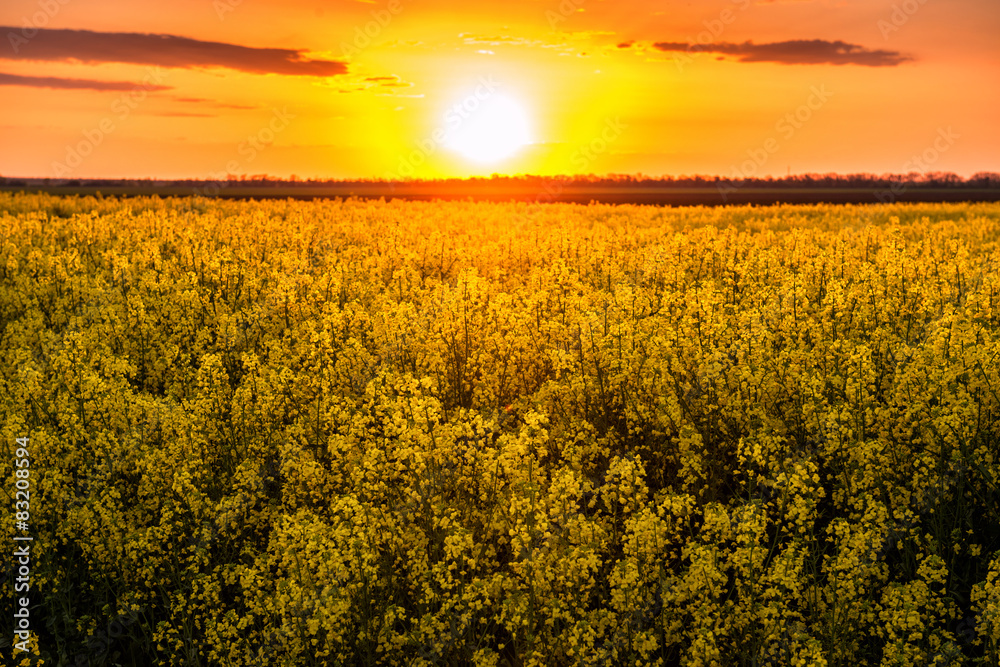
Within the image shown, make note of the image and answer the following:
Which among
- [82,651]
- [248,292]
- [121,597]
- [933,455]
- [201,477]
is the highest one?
[248,292]

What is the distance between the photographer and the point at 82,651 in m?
6.19

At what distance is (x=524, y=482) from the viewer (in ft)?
19.4

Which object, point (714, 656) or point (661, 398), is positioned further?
point (661, 398)

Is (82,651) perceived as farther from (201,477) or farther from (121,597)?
(201,477)

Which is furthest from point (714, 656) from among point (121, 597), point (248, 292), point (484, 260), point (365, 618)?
point (484, 260)

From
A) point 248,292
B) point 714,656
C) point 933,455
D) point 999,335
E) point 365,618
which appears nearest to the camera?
point 714,656

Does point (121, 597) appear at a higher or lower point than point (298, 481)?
lower

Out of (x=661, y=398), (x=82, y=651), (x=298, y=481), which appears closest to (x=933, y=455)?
(x=661, y=398)

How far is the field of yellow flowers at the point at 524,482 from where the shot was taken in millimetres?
5098

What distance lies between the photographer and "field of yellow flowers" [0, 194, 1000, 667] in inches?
201

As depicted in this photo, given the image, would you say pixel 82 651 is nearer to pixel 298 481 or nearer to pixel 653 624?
pixel 298 481

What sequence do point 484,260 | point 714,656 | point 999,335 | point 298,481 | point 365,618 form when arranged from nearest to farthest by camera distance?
point 714,656, point 365,618, point 298,481, point 999,335, point 484,260

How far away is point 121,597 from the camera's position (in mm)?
6191

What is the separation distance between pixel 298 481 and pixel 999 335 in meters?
7.44
